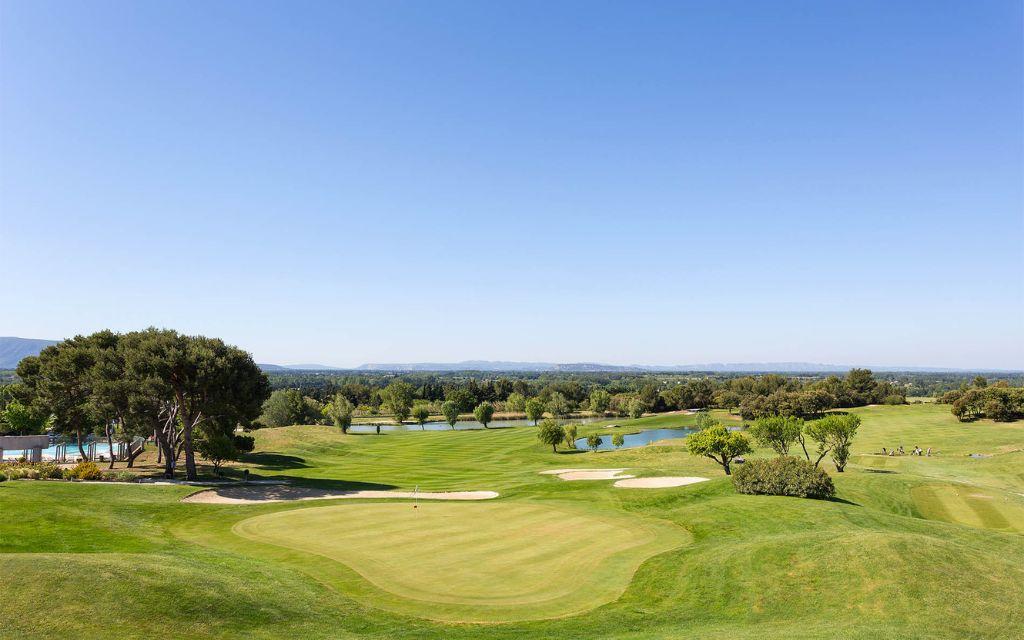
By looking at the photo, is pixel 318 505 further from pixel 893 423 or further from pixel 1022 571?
pixel 893 423

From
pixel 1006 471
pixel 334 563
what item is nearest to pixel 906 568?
pixel 334 563

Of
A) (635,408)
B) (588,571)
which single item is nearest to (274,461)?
(588,571)

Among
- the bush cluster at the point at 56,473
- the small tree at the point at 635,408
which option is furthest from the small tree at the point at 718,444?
the small tree at the point at 635,408

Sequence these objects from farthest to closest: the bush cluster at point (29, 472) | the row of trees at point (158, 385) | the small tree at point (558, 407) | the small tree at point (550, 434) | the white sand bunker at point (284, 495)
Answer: the small tree at point (558, 407)
the small tree at point (550, 434)
the row of trees at point (158, 385)
the white sand bunker at point (284, 495)
the bush cluster at point (29, 472)

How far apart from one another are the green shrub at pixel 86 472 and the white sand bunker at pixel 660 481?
43094 millimetres

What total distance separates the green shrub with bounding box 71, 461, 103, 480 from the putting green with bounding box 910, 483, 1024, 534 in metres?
64.1

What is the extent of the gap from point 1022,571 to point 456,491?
119 ft

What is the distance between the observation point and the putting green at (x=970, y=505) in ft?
125

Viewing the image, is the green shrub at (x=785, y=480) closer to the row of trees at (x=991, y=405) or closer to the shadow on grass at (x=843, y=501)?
the shadow on grass at (x=843, y=501)

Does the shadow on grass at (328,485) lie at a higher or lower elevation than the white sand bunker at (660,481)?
higher

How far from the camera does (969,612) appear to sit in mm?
18797

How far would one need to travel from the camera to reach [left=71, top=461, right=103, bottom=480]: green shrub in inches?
1694

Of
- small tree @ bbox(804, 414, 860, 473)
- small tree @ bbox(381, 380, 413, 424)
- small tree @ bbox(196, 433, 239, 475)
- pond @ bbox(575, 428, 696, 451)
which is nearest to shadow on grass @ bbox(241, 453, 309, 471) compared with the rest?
small tree @ bbox(196, 433, 239, 475)

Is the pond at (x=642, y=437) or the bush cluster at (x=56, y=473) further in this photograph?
the pond at (x=642, y=437)
